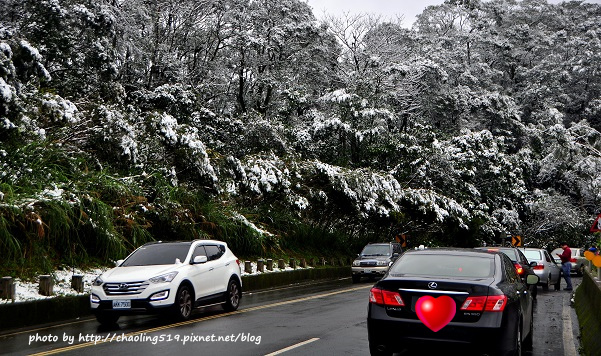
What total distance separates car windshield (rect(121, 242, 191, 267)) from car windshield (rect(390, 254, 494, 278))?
6189 mm

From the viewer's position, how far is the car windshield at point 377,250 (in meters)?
26.2

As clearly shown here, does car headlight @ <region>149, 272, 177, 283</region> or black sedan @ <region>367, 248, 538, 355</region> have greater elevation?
car headlight @ <region>149, 272, 177, 283</region>

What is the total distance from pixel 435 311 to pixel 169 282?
21.2ft

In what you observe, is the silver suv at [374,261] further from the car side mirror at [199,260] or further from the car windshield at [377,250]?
the car side mirror at [199,260]

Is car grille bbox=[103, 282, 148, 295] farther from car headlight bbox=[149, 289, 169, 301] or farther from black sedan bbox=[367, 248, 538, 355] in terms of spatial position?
black sedan bbox=[367, 248, 538, 355]

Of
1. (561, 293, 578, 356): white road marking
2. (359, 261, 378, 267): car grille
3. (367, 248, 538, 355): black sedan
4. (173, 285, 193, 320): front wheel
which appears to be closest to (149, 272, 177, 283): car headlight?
(173, 285, 193, 320): front wheel

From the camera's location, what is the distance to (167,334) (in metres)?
10.8

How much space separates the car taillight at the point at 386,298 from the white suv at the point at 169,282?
5720mm

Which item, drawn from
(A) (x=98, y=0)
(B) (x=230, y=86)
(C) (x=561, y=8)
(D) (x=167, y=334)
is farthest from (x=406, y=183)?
(C) (x=561, y=8)

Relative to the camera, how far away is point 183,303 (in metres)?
12.5

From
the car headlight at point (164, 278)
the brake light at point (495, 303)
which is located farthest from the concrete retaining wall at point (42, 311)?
the brake light at point (495, 303)

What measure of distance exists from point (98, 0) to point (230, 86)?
57.4ft

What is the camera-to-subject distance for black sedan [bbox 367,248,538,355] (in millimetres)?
6867

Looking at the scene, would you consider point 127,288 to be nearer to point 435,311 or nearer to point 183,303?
point 183,303
